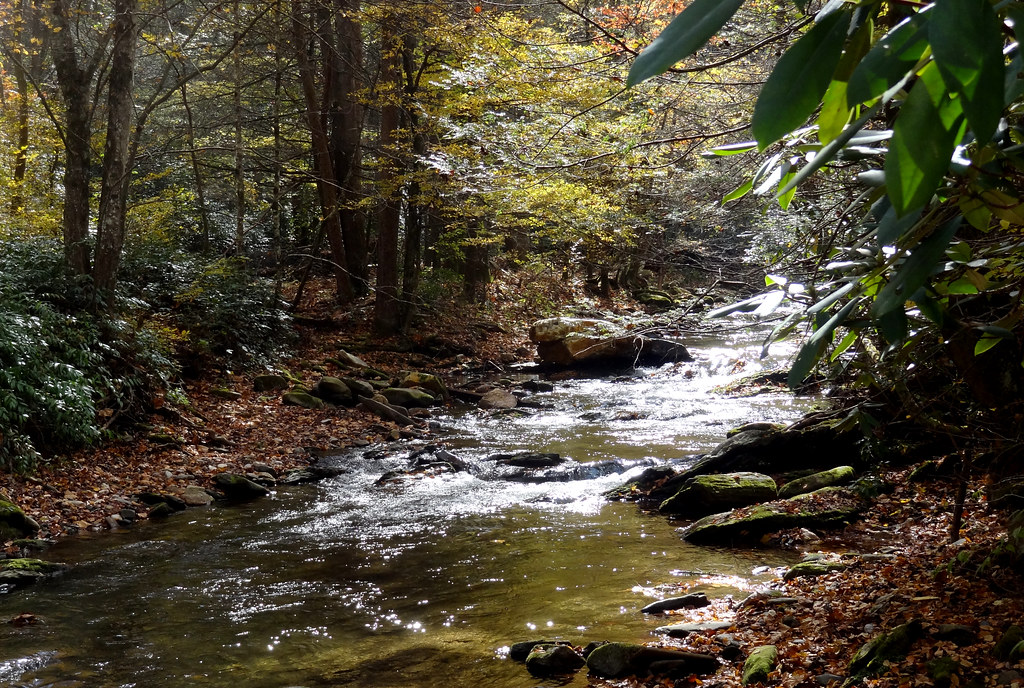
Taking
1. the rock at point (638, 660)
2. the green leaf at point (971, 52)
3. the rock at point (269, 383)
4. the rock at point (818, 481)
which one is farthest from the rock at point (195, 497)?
the green leaf at point (971, 52)

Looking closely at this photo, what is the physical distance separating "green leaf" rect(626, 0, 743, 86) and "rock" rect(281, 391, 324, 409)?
11.4m

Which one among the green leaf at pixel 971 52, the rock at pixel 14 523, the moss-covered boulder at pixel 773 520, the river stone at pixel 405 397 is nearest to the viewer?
the green leaf at pixel 971 52

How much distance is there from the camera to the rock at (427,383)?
1338 cm

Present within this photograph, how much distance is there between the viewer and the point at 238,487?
821 cm

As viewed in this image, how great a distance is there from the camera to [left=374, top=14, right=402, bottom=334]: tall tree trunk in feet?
44.5

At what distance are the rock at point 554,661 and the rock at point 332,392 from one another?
27.6 feet

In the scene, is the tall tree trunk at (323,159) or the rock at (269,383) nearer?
the rock at (269,383)

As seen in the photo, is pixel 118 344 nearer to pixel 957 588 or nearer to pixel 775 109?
pixel 957 588

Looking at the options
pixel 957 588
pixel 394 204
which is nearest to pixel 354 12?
pixel 394 204

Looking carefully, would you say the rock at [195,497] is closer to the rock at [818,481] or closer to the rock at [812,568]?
the rock at [812,568]

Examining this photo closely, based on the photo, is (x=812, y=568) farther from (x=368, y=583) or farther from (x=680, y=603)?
(x=368, y=583)

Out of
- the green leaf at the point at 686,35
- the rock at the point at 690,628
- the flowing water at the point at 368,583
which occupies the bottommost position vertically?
the flowing water at the point at 368,583

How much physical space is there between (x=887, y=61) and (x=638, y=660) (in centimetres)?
388

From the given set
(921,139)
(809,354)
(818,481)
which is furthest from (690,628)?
(921,139)
